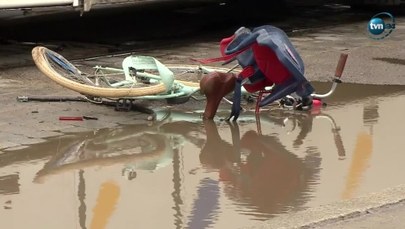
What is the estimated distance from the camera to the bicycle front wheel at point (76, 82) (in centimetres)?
862

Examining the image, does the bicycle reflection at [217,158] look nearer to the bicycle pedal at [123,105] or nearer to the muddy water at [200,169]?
the muddy water at [200,169]

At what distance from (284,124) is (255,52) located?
0.86m

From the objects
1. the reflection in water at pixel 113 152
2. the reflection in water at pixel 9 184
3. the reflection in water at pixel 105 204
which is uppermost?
the reflection in water at pixel 105 204

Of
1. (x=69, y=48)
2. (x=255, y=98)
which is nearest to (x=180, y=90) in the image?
(x=255, y=98)

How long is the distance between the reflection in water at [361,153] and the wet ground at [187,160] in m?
0.01

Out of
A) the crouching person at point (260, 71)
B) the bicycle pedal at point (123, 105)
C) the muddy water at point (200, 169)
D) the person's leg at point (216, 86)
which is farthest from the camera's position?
the bicycle pedal at point (123, 105)

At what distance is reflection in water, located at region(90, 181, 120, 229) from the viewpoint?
222 inches

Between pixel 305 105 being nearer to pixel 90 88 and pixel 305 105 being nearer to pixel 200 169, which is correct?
pixel 90 88

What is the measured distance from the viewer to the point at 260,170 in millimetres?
7016

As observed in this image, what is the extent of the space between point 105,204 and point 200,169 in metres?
1.23

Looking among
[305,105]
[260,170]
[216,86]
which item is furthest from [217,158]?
[305,105]

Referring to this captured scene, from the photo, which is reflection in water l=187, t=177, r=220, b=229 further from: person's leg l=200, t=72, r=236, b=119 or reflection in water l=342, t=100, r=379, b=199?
person's leg l=200, t=72, r=236, b=119

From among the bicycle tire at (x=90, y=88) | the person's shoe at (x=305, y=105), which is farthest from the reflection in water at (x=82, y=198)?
the person's shoe at (x=305, y=105)

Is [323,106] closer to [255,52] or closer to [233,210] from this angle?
[255,52]
